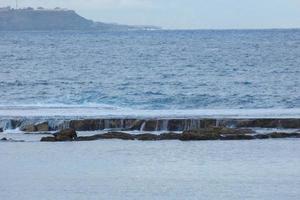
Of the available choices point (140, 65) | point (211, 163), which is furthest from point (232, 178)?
point (140, 65)

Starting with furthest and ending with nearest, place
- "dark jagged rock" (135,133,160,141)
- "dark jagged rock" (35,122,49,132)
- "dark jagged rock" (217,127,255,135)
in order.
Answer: "dark jagged rock" (35,122,49,132) < "dark jagged rock" (217,127,255,135) < "dark jagged rock" (135,133,160,141)

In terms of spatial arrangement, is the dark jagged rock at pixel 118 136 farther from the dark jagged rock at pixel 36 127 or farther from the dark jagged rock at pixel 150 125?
the dark jagged rock at pixel 36 127

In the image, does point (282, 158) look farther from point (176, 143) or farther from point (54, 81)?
point (54, 81)

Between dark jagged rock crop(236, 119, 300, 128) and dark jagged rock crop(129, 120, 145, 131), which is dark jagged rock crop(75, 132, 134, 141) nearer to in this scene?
dark jagged rock crop(129, 120, 145, 131)

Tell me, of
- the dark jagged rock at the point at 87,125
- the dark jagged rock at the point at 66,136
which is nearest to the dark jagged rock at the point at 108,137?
the dark jagged rock at the point at 66,136

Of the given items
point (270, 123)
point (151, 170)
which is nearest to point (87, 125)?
point (270, 123)

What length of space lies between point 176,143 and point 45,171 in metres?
6.42

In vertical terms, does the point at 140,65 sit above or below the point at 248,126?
below

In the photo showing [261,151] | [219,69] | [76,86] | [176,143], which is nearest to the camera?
[261,151]

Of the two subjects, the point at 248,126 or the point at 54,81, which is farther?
the point at 54,81

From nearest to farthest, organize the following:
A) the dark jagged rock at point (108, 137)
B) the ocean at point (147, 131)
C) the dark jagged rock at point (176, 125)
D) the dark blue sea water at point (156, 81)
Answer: the ocean at point (147, 131) < the dark jagged rock at point (108, 137) < the dark jagged rock at point (176, 125) < the dark blue sea water at point (156, 81)

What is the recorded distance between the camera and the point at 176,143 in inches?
1141

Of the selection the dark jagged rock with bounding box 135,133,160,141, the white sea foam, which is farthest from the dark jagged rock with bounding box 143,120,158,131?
the dark jagged rock with bounding box 135,133,160,141

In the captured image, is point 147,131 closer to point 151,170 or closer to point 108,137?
point 108,137
